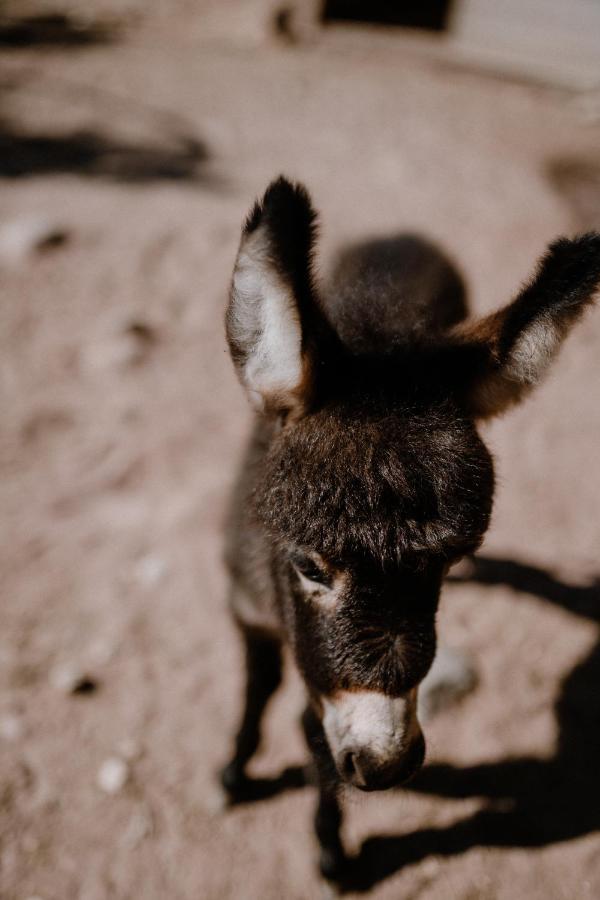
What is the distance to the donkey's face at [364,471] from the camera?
171cm

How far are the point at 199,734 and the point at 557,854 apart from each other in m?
1.72

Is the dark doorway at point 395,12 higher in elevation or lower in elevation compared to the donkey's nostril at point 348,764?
higher


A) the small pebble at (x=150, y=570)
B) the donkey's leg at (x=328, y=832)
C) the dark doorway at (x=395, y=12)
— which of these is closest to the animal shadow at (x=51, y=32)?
the dark doorway at (x=395, y=12)

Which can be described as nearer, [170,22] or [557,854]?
[557,854]

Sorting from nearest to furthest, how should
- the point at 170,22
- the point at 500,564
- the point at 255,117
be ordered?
the point at 500,564, the point at 255,117, the point at 170,22

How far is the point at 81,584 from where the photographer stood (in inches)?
142

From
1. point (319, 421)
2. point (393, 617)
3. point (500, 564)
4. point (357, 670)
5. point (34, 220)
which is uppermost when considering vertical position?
point (319, 421)

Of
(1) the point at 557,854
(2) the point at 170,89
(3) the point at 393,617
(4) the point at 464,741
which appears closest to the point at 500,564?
(4) the point at 464,741

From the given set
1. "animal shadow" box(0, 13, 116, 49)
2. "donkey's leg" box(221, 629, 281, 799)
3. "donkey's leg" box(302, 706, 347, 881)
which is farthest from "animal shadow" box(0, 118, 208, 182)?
"donkey's leg" box(302, 706, 347, 881)

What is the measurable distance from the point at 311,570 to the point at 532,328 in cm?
98

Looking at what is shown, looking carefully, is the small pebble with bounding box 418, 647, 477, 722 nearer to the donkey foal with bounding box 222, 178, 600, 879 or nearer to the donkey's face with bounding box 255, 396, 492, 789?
the donkey foal with bounding box 222, 178, 600, 879

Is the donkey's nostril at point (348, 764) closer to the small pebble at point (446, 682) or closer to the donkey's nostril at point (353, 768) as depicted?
the donkey's nostril at point (353, 768)

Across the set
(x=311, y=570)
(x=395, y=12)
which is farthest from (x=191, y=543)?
(x=395, y=12)

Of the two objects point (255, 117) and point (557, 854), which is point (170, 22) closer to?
point (255, 117)
